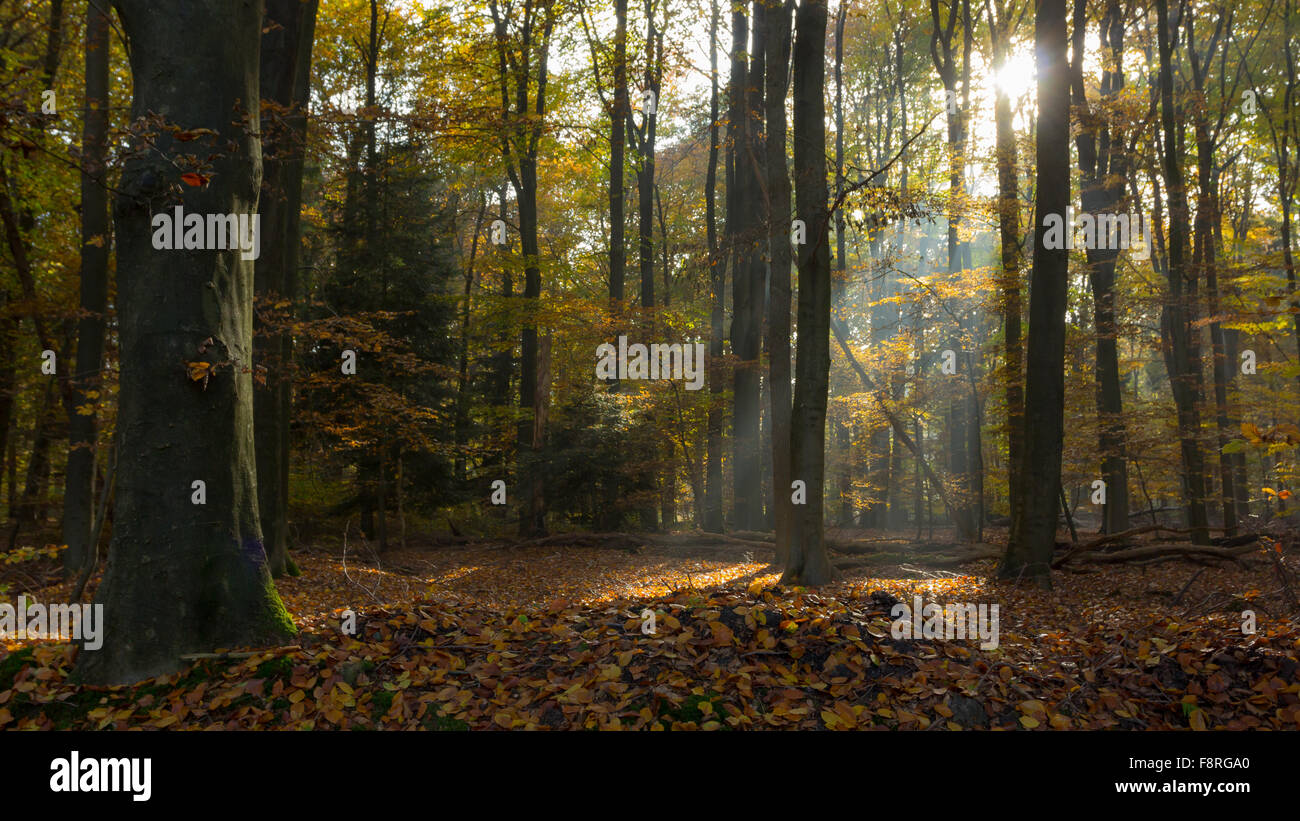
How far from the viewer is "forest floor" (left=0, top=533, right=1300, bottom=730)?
13.5 feet

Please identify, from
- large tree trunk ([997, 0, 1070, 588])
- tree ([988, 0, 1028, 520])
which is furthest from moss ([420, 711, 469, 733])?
tree ([988, 0, 1028, 520])

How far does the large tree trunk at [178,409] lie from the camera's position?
4508 mm

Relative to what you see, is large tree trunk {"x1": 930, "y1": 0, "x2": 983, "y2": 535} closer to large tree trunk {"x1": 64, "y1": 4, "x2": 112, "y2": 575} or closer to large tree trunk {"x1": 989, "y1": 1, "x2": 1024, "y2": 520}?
large tree trunk {"x1": 989, "y1": 1, "x2": 1024, "y2": 520}

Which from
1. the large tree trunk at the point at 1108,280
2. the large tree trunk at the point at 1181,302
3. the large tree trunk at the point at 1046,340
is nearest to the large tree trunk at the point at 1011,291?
the large tree trunk at the point at 1108,280

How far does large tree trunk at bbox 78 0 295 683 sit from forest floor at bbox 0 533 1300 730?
0.29 metres

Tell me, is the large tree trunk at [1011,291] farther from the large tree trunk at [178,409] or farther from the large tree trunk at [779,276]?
the large tree trunk at [178,409]

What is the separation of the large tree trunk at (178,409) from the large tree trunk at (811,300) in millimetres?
5731

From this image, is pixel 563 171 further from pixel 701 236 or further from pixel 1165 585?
pixel 1165 585

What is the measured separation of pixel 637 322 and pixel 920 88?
1704cm

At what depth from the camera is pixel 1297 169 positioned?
15.5 m

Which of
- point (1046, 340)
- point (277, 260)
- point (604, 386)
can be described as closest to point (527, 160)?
point (604, 386)

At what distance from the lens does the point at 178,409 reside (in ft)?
15.1

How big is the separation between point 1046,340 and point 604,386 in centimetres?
1011

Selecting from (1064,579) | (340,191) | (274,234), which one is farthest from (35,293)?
(1064,579)
